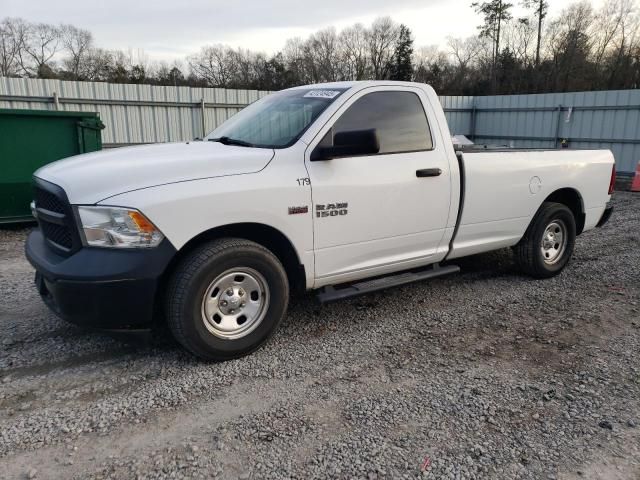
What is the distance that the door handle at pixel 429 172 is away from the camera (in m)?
4.34

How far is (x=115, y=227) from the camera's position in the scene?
3172mm

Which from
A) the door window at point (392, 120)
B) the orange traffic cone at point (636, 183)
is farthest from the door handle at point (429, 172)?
the orange traffic cone at point (636, 183)

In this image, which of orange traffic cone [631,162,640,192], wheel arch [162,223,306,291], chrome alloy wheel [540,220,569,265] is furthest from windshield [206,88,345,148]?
orange traffic cone [631,162,640,192]

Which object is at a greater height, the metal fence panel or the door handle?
the metal fence panel

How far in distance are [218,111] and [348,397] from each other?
12.6 m

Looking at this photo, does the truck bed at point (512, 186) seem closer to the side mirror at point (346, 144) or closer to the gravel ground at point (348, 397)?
the gravel ground at point (348, 397)

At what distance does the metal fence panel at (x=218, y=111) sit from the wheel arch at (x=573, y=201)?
10.5 metres

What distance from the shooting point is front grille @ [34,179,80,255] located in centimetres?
327

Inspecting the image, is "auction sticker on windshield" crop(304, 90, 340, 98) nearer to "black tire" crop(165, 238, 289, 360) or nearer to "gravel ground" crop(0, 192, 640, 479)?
"black tire" crop(165, 238, 289, 360)

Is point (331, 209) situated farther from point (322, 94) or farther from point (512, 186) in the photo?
point (512, 186)

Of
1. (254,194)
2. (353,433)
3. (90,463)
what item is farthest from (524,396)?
(90,463)

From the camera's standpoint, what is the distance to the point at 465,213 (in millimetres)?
4801

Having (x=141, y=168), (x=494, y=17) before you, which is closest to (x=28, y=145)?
(x=141, y=168)

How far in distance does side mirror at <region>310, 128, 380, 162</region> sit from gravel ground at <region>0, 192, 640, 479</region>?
147 cm
